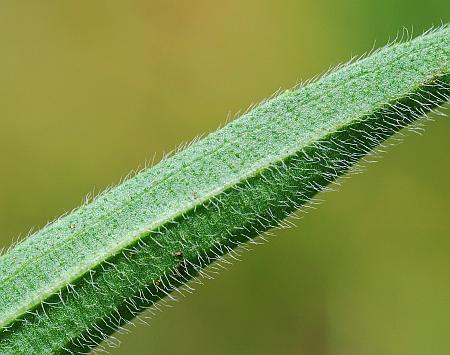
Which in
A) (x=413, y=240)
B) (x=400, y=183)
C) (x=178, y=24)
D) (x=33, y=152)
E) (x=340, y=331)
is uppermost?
(x=178, y=24)

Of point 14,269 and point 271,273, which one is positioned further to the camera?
point 271,273

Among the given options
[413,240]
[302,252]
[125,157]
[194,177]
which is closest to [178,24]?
[125,157]

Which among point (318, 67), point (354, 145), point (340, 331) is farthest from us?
point (318, 67)

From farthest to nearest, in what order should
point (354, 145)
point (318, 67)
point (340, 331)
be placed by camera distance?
point (318, 67) → point (340, 331) → point (354, 145)

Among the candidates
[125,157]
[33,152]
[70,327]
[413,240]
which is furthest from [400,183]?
[70,327]

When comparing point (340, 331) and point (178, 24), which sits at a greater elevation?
point (178, 24)

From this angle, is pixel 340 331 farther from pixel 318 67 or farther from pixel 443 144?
pixel 318 67
